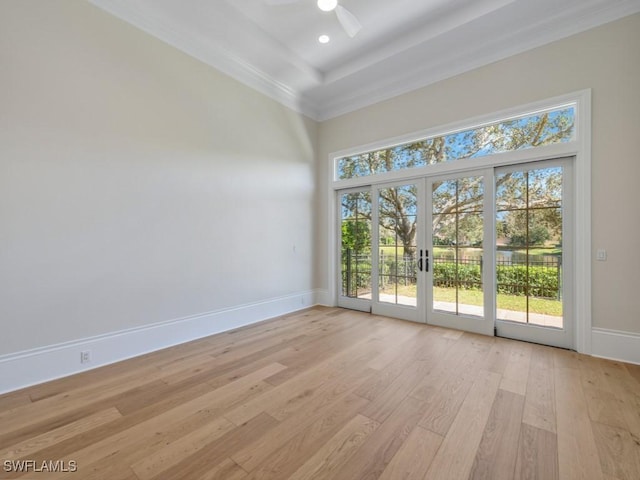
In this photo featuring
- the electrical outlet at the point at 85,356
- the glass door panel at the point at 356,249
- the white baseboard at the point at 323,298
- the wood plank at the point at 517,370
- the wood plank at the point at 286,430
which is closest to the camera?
the wood plank at the point at 286,430

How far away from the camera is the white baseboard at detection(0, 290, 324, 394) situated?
7.68 feet

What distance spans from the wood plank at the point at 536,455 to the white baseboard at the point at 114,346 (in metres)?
3.33

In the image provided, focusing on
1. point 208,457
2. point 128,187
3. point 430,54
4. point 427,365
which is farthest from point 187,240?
point 430,54

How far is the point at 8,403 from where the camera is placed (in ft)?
6.99

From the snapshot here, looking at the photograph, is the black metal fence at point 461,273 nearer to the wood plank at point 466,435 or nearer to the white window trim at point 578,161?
the white window trim at point 578,161

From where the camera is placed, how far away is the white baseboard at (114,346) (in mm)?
2340

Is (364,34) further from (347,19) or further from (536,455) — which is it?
(536,455)

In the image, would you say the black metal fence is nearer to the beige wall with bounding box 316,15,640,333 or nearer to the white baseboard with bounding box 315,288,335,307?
the white baseboard with bounding box 315,288,335,307

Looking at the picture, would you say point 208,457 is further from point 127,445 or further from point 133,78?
point 133,78

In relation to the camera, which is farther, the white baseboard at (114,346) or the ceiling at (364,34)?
the ceiling at (364,34)

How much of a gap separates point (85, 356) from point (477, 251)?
462 centimetres

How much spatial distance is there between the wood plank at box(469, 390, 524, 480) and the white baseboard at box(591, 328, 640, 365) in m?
1.55

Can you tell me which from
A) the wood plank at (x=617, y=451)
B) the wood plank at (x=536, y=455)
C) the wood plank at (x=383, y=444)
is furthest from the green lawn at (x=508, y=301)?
the wood plank at (x=383, y=444)

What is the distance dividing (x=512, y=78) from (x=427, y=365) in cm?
360
